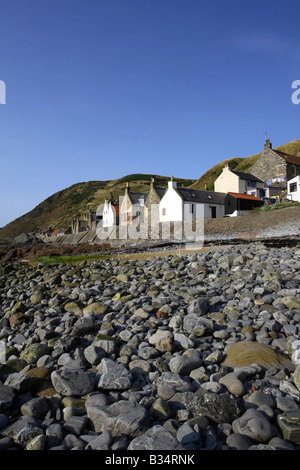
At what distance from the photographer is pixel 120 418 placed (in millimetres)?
2914

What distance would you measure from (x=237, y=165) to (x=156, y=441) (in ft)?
275

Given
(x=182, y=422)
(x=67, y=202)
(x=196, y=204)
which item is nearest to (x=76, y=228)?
(x=196, y=204)

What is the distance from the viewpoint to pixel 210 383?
135 inches

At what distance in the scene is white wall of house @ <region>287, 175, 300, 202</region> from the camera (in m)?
36.9

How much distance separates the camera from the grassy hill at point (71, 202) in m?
97.6

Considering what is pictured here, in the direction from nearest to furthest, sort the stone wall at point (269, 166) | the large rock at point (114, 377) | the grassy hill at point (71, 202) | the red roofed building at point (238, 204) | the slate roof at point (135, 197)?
1. the large rock at point (114, 377)
2. the red roofed building at point (238, 204)
3. the stone wall at point (269, 166)
4. the slate roof at point (135, 197)
5. the grassy hill at point (71, 202)

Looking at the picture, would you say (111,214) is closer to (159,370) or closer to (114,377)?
(159,370)

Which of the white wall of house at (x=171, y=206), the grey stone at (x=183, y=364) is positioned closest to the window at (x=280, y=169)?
the white wall of house at (x=171, y=206)

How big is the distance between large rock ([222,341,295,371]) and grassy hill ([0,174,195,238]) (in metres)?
87.0

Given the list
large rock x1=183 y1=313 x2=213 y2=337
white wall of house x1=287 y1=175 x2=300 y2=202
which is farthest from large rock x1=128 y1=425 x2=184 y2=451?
white wall of house x1=287 y1=175 x2=300 y2=202

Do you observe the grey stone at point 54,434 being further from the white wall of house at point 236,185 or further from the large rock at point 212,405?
the white wall of house at point 236,185

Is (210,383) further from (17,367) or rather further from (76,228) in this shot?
(76,228)

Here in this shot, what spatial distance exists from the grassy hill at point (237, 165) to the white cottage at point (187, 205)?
1349 inches

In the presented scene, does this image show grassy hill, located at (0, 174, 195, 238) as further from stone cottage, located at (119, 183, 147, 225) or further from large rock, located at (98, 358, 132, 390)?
large rock, located at (98, 358, 132, 390)
